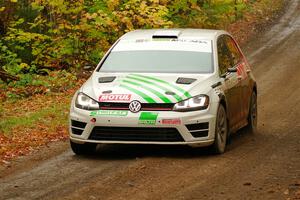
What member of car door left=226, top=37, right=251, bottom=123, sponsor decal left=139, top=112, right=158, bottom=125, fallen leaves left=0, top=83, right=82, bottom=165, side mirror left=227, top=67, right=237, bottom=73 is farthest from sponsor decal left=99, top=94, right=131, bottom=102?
car door left=226, top=37, right=251, bottom=123

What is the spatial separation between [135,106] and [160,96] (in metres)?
0.36

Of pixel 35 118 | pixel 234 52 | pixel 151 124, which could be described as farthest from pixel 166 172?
pixel 35 118

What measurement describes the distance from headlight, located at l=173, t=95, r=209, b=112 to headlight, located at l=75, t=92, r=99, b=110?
1.09 m

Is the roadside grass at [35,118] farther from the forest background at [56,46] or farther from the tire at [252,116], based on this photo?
the tire at [252,116]

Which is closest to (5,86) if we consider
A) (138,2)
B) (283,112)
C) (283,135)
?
(138,2)

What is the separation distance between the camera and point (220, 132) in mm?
10203

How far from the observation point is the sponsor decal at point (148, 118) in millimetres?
9516

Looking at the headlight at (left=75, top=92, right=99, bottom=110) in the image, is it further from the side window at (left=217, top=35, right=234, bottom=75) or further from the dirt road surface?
the side window at (left=217, top=35, right=234, bottom=75)

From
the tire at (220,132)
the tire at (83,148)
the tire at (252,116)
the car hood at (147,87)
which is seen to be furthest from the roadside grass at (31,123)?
the tire at (252,116)

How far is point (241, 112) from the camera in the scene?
11734mm

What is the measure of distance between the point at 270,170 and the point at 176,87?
176cm

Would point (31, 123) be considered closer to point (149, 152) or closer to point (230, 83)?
point (149, 152)

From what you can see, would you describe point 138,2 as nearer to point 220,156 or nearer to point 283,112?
point 283,112

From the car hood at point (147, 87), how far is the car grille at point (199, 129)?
1.30ft
